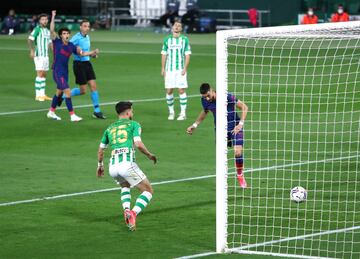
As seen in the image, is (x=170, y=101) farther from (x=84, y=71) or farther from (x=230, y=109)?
(x=230, y=109)

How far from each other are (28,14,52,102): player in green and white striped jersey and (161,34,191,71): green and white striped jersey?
4.76 m

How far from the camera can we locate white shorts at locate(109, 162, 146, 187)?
14320mm

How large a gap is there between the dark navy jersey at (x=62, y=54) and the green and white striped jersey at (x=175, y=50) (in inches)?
88.2

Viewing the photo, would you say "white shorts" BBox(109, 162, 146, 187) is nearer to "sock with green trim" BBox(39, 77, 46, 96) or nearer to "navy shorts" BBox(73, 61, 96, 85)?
"navy shorts" BBox(73, 61, 96, 85)

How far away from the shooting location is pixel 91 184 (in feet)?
58.3

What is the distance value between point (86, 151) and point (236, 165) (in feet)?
15.9

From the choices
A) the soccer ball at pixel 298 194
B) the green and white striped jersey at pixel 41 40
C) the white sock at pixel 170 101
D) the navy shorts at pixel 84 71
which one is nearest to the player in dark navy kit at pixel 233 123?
the soccer ball at pixel 298 194

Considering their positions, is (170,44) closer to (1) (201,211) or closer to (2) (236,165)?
(2) (236,165)

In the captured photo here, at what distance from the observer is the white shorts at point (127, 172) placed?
47.0 ft

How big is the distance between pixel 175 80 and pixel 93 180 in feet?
25.9

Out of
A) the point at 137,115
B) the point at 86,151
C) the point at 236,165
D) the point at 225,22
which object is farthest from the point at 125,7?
the point at 236,165

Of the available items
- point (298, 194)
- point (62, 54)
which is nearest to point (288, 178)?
point (298, 194)

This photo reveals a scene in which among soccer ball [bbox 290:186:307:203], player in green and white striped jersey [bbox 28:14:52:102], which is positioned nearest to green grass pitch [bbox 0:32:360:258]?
player in green and white striped jersey [bbox 28:14:52:102]

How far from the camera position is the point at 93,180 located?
1812cm
